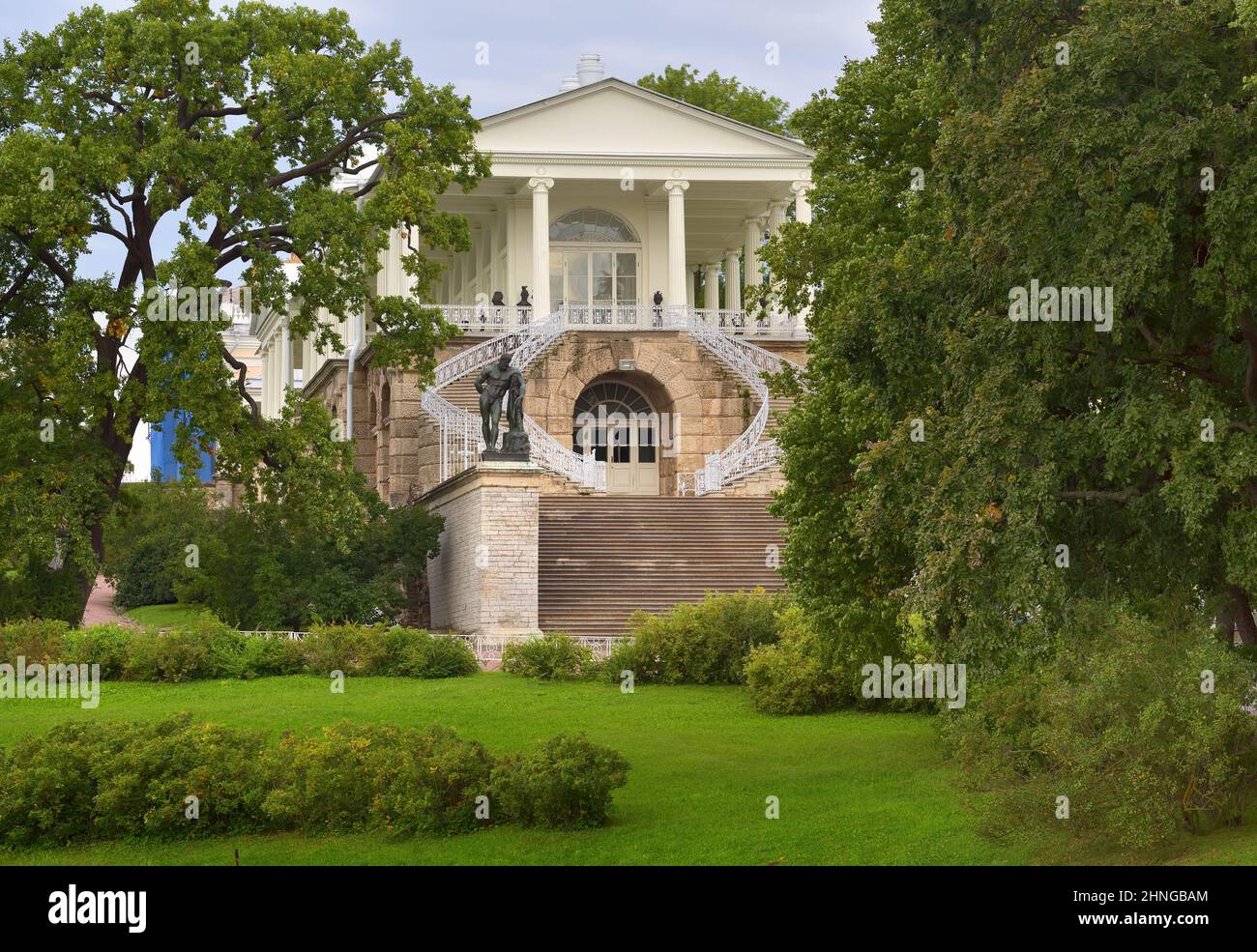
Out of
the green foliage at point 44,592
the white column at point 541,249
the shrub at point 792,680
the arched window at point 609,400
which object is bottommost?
the shrub at point 792,680

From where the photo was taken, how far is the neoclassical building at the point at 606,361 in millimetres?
32250

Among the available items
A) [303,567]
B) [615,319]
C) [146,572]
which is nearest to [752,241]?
[615,319]

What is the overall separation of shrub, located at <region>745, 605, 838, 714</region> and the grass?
13.1 metres

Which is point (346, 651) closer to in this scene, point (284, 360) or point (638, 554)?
point (638, 554)

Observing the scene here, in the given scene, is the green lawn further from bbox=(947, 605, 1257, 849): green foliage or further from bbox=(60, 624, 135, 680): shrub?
bbox=(60, 624, 135, 680): shrub

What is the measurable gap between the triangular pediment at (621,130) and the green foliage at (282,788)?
29.2 m

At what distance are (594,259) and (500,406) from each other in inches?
615

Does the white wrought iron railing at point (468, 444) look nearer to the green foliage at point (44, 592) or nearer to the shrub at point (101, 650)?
the green foliage at point (44, 592)

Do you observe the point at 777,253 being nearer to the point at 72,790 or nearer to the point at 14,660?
the point at 14,660

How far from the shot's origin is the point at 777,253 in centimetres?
2444

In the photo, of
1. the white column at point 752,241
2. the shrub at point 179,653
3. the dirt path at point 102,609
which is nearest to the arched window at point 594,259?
the white column at point 752,241

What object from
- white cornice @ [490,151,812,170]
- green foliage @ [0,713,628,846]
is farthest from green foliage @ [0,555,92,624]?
white cornice @ [490,151,812,170]

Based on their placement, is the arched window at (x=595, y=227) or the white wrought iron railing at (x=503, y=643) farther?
the arched window at (x=595, y=227)

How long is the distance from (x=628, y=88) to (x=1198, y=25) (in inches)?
1207
